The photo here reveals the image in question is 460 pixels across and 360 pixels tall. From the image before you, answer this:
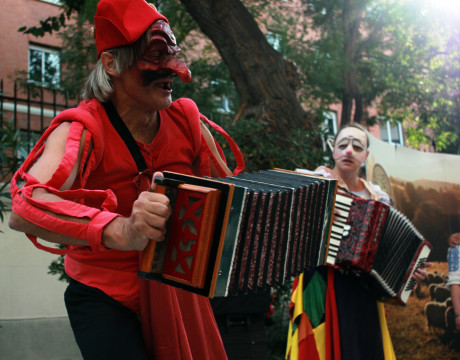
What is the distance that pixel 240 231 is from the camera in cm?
188

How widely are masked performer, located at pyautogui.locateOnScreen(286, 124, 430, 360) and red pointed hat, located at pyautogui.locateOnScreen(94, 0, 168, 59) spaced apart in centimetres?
259

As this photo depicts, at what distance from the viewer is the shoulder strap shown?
2127mm

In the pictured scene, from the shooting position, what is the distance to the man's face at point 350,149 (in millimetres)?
4781

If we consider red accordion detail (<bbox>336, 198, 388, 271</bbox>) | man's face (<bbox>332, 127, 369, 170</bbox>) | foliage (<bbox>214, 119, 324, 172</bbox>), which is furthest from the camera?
foliage (<bbox>214, 119, 324, 172</bbox>)

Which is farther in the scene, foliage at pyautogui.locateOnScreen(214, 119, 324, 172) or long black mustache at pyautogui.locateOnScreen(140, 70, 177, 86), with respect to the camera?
foliage at pyautogui.locateOnScreen(214, 119, 324, 172)

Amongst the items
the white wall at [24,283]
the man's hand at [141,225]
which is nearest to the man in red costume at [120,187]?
the man's hand at [141,225]

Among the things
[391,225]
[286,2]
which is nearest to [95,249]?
[391,225]

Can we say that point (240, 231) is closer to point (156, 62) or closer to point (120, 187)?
point (120, 187)

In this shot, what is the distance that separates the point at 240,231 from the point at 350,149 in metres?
3.11

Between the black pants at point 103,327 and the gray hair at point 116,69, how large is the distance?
2.53 ft

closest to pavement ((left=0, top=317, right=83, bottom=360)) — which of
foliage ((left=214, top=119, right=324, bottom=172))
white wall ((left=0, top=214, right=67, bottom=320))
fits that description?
white wall ((left=0, top=214, right=67, bottom=320))

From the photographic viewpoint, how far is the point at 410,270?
429 cm

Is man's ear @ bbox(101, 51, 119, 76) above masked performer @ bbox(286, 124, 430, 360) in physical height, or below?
above

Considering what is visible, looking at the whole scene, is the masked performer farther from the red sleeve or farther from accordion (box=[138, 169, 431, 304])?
the red sleeve
